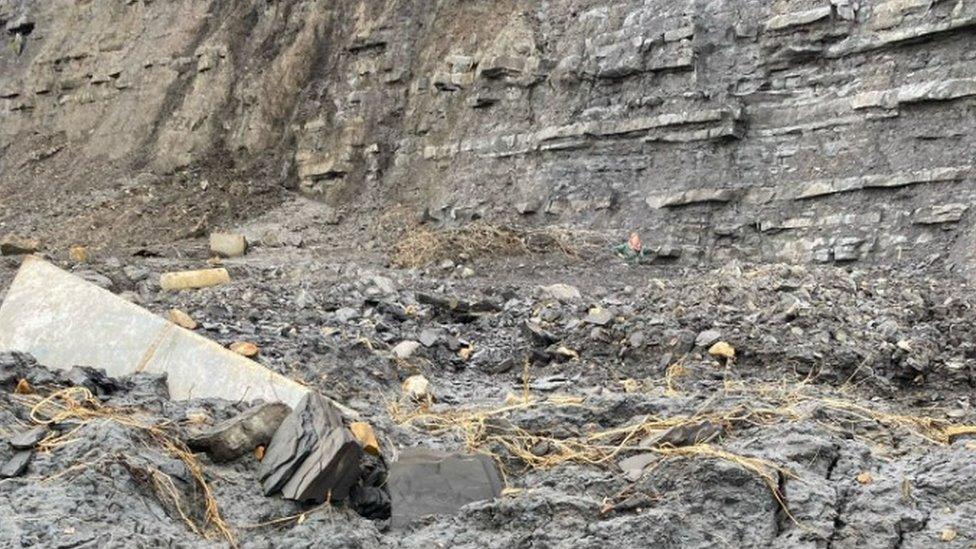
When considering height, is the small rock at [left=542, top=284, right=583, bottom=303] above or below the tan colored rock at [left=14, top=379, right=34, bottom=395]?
below

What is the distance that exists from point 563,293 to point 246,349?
2.87 metres

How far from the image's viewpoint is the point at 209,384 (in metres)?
5.63

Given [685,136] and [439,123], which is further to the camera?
[439,123]

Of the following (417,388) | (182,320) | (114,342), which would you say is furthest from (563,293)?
(114,342)

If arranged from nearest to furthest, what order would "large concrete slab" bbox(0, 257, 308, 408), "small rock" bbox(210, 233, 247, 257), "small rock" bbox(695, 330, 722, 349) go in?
1. "large concrete slab" bbox(0, 257, 308, 408)
2. "small rock" bbox(695, 330, 722, 349)
3. "small rock" bbox(210, 233, 247, 257)

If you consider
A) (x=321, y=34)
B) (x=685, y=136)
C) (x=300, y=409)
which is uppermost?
(x=321, y=34)

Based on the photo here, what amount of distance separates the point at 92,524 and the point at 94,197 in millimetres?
11977

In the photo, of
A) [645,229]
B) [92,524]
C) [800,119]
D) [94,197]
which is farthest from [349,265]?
[92,524]

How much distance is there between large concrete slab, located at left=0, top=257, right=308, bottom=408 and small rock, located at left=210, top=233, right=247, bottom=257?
19.7 ft

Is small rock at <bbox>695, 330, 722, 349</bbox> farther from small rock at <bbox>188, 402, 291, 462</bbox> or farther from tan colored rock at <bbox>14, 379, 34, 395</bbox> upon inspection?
tan colored rock at <bbox>14, 379, 34, 395</bbox>

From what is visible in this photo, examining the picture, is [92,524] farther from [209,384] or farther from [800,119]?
[800,119]

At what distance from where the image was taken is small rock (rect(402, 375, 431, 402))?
20.7 feet

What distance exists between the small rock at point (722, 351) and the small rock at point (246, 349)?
2.77 meters

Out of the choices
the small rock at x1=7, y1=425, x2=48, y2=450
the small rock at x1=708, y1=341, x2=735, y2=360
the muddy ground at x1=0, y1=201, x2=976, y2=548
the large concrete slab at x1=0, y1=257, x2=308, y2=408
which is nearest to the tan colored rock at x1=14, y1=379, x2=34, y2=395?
the muddy ground at x1=0, y1=201, x2=976, y2=548
